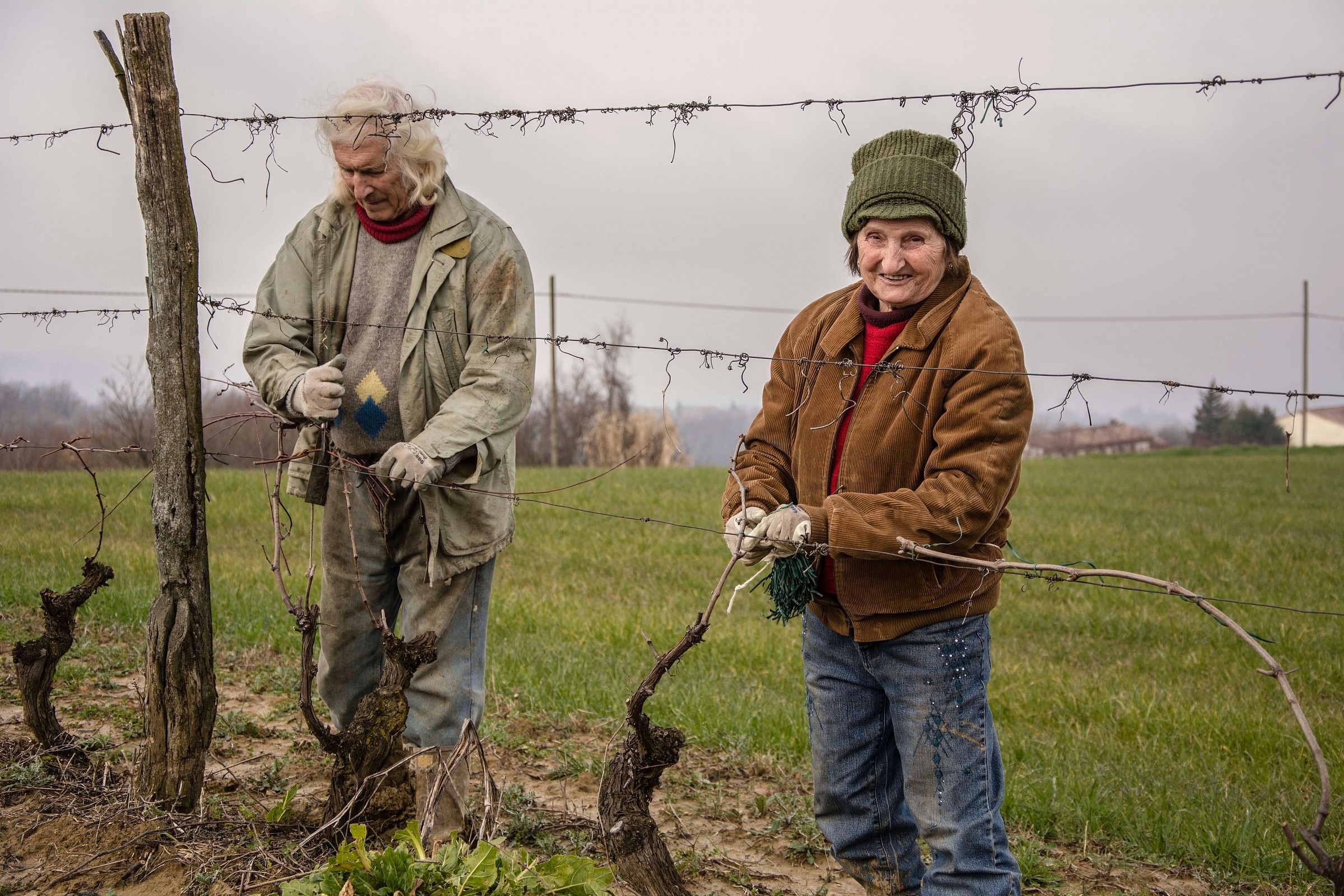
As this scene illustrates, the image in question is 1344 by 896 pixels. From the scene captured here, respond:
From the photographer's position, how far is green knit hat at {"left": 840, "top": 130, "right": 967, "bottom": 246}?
2479 mm

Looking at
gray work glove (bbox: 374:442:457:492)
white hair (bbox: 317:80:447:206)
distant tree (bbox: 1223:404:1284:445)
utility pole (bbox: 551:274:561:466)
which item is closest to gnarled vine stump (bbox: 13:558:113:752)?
gray work glove (bbox: 374:442:457:492)

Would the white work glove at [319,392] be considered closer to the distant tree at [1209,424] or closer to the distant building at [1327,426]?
the distant tree at [1209,424]

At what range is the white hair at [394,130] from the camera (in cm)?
310

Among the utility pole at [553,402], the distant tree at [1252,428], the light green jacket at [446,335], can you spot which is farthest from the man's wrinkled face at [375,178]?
the distant tree at [1252,428]

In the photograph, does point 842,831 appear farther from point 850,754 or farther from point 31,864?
point 31,864

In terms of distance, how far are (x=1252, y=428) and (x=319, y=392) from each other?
2062 inches

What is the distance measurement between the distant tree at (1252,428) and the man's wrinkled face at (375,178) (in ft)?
162

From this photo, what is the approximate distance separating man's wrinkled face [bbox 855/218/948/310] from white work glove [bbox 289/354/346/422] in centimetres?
154

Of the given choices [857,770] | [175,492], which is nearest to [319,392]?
[175,492]

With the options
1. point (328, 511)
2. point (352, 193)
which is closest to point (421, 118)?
point (352, 193)

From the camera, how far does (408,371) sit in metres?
3.24

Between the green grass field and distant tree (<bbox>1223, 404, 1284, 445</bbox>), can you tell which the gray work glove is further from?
distant tree (<bbox>1223, 404, 1284, 445</bbox>)

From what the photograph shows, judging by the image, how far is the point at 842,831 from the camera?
284 centimetres

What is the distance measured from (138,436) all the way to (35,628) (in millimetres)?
2535
